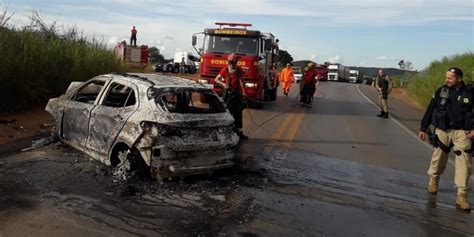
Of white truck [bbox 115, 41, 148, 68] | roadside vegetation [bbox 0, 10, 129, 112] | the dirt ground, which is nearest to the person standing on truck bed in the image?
white truck [bbox 115, 41, 148, 68]

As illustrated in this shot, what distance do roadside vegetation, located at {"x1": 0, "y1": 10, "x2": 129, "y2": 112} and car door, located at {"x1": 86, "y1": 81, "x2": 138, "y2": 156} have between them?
5829 mm

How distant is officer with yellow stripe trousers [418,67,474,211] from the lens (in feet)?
22.6

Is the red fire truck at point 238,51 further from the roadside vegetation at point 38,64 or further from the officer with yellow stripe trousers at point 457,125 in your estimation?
the officer with yellow stripe trousers at point 457,125

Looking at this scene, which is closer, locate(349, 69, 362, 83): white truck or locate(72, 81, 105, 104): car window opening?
locate(72, 81, 105, 104): car window opening

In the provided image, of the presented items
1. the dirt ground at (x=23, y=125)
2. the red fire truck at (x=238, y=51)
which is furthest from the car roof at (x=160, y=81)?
the red fire truck at (x=238, y=51)

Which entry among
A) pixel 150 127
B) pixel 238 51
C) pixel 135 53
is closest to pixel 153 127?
pixel 150 127

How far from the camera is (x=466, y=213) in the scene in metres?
6.57

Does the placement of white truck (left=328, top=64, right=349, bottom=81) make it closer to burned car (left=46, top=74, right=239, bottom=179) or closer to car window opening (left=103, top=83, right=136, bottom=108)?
burned car (left=46, top=74, right=239, bottom=179)

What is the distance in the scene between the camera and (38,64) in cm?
1431

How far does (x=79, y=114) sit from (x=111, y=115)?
104 cm

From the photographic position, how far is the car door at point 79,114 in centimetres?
799

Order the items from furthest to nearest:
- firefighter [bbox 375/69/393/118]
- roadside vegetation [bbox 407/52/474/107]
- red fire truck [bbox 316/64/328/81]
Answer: red fire truck [bbox 316/64/328/81] → roadside vegetation [bbox 407/52/474/107] → firefighter [bbox 375/69/393/118]

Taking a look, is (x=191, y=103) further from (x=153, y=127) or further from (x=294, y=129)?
(x=294, y=129)

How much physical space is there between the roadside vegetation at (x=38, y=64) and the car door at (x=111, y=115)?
583 centimetres
